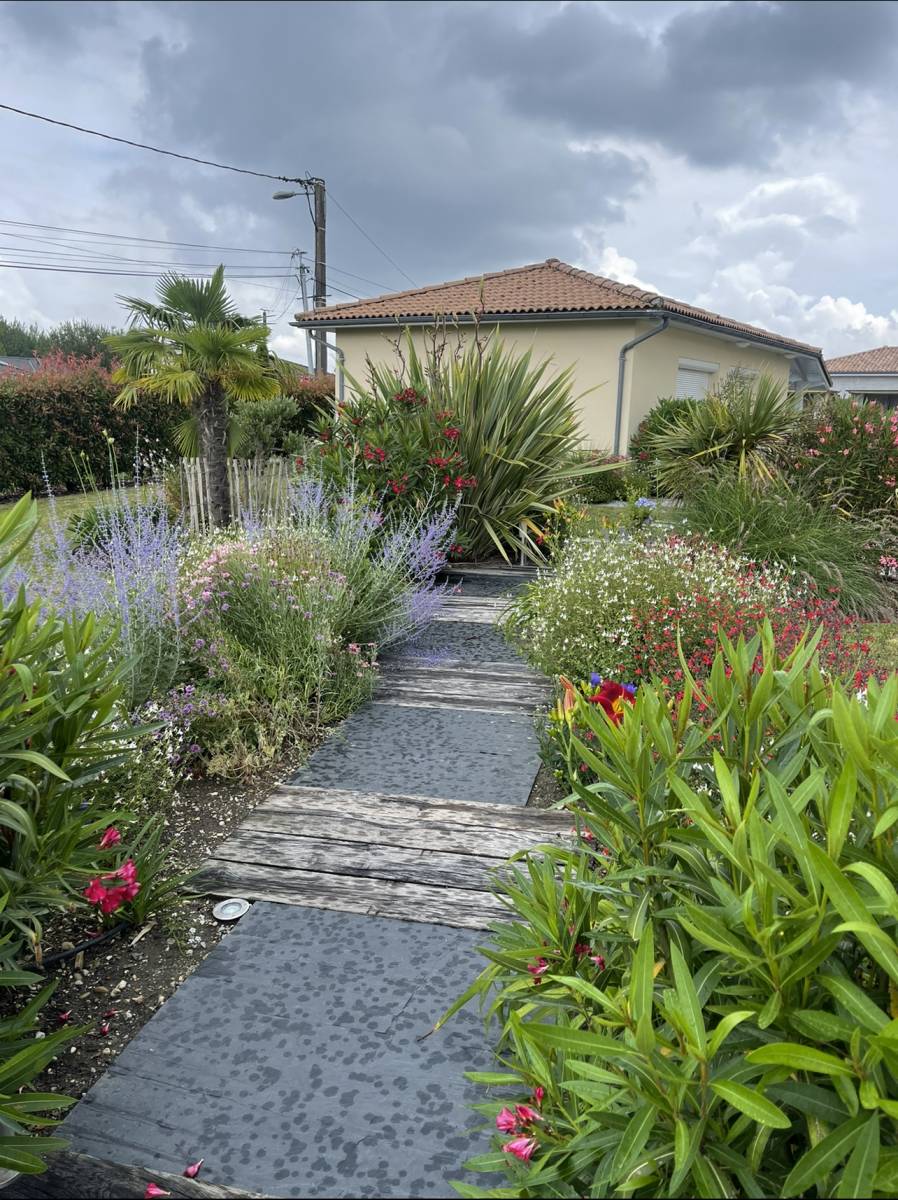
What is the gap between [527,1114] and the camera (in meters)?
1.28

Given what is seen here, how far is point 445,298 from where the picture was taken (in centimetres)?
1881

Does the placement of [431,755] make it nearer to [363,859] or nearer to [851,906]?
[363,859]

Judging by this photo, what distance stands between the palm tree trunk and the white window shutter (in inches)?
466

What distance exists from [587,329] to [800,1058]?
16885 mm

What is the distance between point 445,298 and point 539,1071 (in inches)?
753

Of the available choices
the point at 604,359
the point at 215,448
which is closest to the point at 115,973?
the point at 215,448

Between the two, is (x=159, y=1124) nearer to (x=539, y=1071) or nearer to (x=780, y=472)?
(x=539, y=1071)

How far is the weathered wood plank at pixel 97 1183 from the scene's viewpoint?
1.66 metres

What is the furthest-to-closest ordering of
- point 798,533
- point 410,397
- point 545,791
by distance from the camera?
point 410,397 → point 798,533 → point 545,791

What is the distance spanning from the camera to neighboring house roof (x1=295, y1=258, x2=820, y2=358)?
15.9 m

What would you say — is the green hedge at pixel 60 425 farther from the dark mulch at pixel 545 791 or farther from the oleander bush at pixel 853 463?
the dark mulch at pixel 545 791

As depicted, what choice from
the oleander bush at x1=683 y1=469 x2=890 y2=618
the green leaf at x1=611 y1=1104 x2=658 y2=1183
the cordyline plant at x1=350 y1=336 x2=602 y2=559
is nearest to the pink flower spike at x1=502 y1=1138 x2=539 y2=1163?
the green leaf at x1=611 y1=1104 x2=658 y2=1183

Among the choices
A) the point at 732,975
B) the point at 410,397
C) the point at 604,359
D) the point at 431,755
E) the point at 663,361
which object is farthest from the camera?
the point at 663,361

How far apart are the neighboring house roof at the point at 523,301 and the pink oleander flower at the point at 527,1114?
49.1 ft
